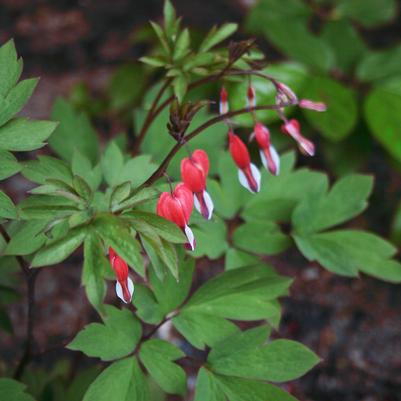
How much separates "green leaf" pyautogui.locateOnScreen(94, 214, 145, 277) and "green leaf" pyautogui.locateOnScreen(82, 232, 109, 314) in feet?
0.09

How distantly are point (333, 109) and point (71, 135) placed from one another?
3.42 feet

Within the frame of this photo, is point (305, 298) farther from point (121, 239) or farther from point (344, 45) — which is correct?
point (121, 239)

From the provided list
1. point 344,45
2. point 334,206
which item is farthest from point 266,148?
point 344,45

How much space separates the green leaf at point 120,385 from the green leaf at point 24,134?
0.53 metres

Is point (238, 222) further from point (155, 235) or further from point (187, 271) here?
point (155, 235)

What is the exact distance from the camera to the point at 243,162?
4.91 feet

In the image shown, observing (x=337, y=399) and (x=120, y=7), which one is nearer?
(x=337, y=399)

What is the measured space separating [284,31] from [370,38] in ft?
2.94

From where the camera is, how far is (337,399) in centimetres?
227

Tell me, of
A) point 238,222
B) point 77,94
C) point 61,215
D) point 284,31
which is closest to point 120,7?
point 77,94

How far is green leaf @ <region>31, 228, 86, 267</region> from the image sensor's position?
1287 mm

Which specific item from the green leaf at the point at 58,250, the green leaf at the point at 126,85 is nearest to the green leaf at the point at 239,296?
the green leaf at the point at 58,250

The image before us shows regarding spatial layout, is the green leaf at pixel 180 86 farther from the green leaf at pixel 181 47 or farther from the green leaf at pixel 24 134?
the green leaf at pixel 24 134

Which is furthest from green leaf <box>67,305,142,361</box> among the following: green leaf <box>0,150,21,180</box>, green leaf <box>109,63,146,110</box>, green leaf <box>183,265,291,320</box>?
green leaf <box>109,63,146,110</box>
